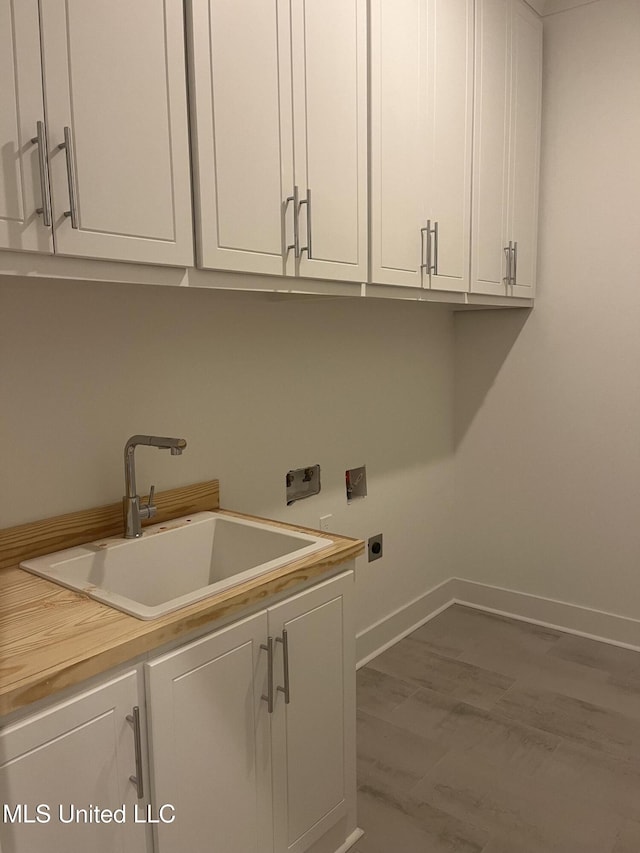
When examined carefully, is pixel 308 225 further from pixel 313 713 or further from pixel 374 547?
pixel 374 547

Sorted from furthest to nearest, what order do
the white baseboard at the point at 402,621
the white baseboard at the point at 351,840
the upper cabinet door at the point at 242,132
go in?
the white baseboard at the point at 402,621
the white baseboard at the point at 351,840
the upper cabinet door at the point at 242,132

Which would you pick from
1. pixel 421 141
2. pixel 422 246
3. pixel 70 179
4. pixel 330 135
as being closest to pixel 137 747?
pixel 70 179

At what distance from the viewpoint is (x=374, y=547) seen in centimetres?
286

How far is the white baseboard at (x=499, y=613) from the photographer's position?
9.61ft

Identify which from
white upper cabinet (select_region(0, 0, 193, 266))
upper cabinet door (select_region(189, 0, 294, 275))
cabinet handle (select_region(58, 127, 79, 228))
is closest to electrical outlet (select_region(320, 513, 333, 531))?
upper cabinet door (select_region(189, 0, 294, 275))

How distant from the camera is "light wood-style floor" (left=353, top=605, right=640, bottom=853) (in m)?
1.89

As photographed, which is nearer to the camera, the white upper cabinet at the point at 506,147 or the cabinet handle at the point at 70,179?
the cabinet handle at the point at 70,179

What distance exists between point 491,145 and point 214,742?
2.29 m

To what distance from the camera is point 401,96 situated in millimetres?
2066

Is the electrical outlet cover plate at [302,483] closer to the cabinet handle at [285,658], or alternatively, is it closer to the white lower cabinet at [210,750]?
the white lower cabinet at [210,750]

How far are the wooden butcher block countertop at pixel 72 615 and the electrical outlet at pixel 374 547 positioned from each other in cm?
107

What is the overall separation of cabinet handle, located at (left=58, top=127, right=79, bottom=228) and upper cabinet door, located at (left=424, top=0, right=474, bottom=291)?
4.26ft

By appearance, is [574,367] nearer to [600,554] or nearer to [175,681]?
[600,554]

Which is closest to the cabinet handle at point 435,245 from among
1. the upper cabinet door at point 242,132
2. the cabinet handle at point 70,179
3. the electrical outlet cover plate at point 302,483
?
the upper cabinet door at point 242,132
